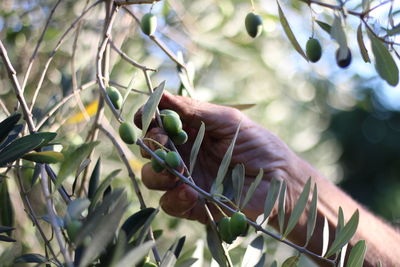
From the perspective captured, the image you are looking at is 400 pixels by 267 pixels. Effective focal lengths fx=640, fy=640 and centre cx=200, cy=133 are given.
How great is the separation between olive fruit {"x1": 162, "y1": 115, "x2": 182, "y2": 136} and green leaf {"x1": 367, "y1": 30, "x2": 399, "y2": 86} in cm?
31

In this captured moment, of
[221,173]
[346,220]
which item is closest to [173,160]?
[221,173]

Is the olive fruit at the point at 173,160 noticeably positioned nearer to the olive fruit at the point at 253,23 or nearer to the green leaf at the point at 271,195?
the green leaf at the point at 271,195

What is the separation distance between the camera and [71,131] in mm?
1755

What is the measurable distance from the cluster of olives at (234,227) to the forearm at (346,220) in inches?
20.6

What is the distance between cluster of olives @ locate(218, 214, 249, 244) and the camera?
88cm

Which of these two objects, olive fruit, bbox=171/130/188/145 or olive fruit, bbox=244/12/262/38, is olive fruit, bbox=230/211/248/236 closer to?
olive fruit, bbox=171/130/188/145

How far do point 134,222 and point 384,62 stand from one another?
0.44 metres

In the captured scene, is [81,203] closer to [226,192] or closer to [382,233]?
[226,192]

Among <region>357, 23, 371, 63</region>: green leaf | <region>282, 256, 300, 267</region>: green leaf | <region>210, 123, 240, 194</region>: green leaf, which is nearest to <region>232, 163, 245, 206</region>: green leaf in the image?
<region>210, 123, 240, 194</region>: green leaf

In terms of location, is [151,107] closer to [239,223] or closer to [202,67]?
[239,223]

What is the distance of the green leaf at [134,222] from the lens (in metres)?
0.84

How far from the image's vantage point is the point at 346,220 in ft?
4.74

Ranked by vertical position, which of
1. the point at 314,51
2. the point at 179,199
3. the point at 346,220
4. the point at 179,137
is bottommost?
the point at 346,220

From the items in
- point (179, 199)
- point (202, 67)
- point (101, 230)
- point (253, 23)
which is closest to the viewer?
point (101, 230)
